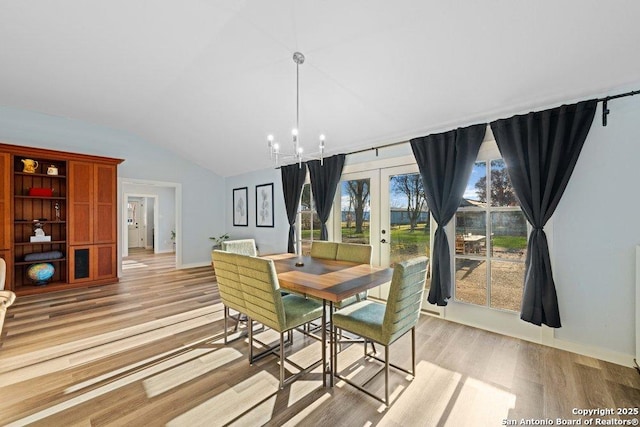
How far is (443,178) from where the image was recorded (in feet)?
10.2

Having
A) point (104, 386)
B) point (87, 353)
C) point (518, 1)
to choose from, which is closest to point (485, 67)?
point (518, 1)

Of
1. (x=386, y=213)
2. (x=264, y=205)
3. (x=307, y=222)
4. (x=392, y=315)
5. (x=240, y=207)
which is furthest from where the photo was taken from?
(x=240, y=207)

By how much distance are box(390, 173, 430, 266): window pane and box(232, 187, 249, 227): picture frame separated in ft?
12.1

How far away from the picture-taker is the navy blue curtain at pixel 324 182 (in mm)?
4234

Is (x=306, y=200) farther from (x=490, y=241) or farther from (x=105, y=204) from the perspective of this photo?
(x=105, y=204)

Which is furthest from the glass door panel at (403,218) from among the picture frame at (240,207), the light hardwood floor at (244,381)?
the picture frame at (240,207)

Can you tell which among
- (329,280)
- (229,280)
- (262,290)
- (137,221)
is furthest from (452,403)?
(137,221)

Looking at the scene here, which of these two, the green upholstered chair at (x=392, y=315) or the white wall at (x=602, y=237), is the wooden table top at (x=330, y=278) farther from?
the white wall at (x=602, y=237)

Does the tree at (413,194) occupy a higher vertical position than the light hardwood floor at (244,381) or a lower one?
higher

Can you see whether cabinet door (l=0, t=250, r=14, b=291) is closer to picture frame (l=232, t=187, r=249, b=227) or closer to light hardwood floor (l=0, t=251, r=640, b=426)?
light hardwood floor (l=0, t=251, r=640, b=426)

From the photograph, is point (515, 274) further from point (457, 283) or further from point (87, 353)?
point (87, 353)

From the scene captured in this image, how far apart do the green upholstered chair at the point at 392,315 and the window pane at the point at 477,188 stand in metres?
1.52

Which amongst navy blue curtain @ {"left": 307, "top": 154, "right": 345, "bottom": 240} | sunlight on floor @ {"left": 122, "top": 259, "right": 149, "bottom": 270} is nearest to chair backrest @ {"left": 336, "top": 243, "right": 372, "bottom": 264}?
navy blue curtain @ {"left": 307, "top": 154, "right": 345, "bottom": 240}

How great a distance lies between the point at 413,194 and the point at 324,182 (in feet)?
4.89
